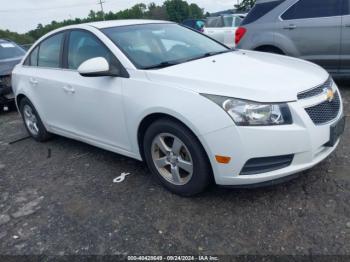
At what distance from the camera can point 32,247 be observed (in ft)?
9.37

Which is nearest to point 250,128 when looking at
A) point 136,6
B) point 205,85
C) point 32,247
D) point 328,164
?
point 205,85

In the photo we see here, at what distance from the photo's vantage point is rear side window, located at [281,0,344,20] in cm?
566

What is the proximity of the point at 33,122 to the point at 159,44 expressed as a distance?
2473 mm

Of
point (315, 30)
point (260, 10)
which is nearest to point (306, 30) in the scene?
point (315, 30)

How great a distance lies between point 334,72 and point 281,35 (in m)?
1.06

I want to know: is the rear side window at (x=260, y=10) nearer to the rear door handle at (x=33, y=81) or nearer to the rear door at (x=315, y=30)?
the rear door at (x=315, y=30)

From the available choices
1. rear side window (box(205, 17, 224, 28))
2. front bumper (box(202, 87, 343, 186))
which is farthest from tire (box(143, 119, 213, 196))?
rear side window (box(205, 17, 224, 28))

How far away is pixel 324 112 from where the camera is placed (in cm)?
291

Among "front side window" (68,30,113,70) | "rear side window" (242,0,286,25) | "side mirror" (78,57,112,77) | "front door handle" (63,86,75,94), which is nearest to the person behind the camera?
"side mirror" (78,57,112,77)

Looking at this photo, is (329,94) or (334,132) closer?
(334,132)

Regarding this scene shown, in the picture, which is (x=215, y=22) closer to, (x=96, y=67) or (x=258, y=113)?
(x=96, y=67)

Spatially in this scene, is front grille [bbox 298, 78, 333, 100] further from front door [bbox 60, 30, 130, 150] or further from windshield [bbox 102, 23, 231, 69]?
front door [bbox 60, 30, 130, 150]

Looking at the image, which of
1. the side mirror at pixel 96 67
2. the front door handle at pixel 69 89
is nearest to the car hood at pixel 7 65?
the front door handle at pixel 69 89

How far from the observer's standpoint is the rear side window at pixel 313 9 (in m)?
5.66
